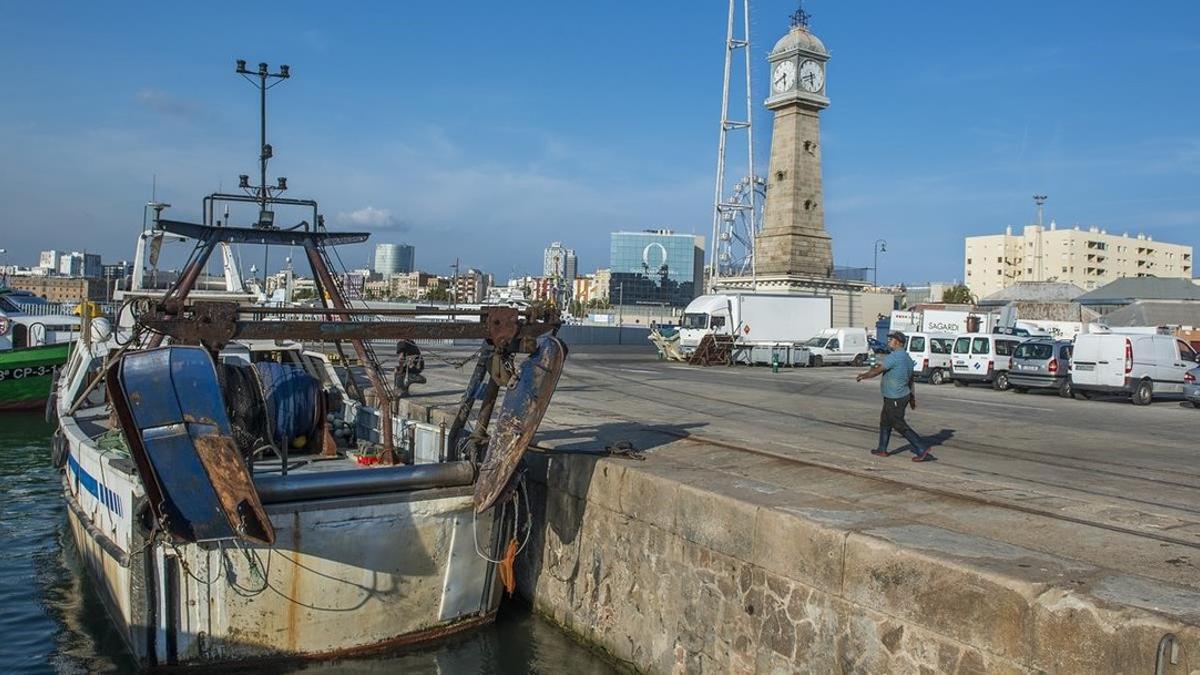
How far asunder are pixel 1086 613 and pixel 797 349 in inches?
1340

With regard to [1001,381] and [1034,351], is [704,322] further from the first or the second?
[1034,351]

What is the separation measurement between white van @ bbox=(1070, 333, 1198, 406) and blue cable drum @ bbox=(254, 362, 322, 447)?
19.5 metres

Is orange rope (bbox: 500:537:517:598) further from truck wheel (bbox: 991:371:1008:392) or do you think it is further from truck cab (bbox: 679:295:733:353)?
truck cab (bbox: 679:295:733:353)

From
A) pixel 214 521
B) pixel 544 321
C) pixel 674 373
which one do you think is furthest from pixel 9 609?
pixel 674 373

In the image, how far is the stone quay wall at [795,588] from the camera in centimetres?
→ 502

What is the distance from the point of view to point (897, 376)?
11047mm

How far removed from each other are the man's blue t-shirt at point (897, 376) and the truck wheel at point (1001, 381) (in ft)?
56.2

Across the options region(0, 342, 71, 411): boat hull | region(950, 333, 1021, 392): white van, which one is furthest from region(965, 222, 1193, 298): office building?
region(0, 342, 71, 411): boat hull

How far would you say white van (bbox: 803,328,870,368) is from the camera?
130 feet

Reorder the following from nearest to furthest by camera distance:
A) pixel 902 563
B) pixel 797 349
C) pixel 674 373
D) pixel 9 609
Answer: pixel 902 563 < pixel 9 609 < pixel 674 373 < pixel 797 349

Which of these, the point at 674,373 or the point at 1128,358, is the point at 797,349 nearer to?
the point at 674,373

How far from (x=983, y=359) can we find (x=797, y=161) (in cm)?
2303

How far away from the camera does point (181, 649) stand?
812cm

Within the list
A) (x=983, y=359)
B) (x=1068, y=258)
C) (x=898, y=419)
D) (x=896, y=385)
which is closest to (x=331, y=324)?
(x=896, y=385)
